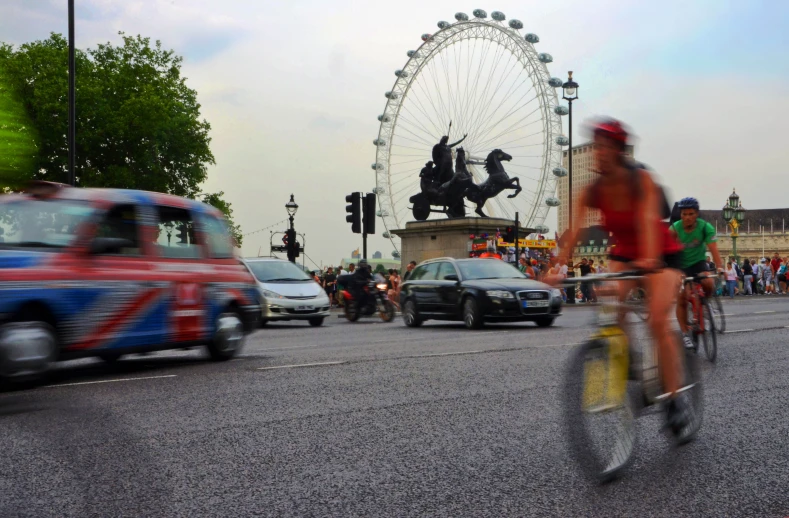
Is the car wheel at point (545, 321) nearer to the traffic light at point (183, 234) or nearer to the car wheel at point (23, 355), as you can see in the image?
the traffic light at point (183, 234)

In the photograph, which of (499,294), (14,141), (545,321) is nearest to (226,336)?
(499,294)

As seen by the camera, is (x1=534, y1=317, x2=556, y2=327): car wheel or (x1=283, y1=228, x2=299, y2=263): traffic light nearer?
(x1=534, y1=317, x2=556, y2=327): car wheel

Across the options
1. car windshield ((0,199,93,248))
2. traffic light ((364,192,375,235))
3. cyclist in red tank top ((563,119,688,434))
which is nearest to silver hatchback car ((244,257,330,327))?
traffic light ((364,192,375,235))

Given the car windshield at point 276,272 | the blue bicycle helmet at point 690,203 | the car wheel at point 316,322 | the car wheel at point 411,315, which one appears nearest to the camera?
the blue bicycle helmet at point 690,203

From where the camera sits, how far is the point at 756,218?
17488 centimetres

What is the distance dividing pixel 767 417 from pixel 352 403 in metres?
2.86

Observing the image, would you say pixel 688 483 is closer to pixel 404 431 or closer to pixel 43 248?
pixel 404 431

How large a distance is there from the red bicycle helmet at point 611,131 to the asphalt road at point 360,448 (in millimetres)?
1467

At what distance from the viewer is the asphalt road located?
4098 mm

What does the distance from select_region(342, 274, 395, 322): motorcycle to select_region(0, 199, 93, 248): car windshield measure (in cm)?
1529

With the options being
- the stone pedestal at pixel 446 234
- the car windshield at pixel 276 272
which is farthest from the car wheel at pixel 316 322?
the stone pedestal at pixel 446 234

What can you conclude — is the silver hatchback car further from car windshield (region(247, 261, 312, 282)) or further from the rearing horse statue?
the rearing horse statue

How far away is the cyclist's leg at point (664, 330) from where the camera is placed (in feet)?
15.4

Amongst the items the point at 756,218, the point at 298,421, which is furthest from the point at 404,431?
the point at 756,218
